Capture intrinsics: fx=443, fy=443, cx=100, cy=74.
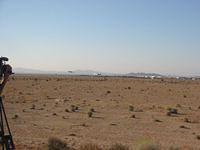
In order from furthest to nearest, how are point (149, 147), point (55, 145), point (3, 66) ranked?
1. point (55, 145)
2. point (149, 147)
3. point (3, 66)

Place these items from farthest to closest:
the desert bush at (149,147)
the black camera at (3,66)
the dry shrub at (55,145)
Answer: the dry shrub at (55,145)
the desert bush at (149,147)
the black camera at (3,66)

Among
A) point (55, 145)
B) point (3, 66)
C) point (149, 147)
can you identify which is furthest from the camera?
point (55, 145)

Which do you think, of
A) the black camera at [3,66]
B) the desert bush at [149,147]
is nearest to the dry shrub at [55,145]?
the desert bush at [149,147]

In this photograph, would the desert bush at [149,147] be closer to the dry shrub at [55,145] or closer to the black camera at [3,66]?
the dry shrub at [55,145]

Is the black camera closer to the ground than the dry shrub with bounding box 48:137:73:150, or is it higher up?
higher up

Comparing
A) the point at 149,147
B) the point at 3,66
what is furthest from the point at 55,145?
the point at 3,66

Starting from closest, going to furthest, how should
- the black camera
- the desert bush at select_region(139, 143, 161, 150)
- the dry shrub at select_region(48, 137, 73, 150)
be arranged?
1. the black camera
2. the desert bush at select_region(139, 143, 161, 150)
3. the dry shrub at select_region(48, 137, 73, 150)

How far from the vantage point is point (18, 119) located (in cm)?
3262

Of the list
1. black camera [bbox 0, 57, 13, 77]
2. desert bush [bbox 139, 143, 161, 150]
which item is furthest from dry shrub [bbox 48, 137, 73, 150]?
black camera [bbox 0, 57, 13, 77]

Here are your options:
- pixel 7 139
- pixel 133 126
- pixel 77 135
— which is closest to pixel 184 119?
pixel 133 126

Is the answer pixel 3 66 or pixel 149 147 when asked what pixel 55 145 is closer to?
pixel 149 147

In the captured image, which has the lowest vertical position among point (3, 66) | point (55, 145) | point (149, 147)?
point (55, 145)

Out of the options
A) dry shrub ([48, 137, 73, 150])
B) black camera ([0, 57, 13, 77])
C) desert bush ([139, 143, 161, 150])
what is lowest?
dry shrub ([48, 137, 73, 150])

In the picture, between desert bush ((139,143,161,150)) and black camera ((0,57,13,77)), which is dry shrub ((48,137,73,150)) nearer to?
desert bush ((139,143,161,150))
